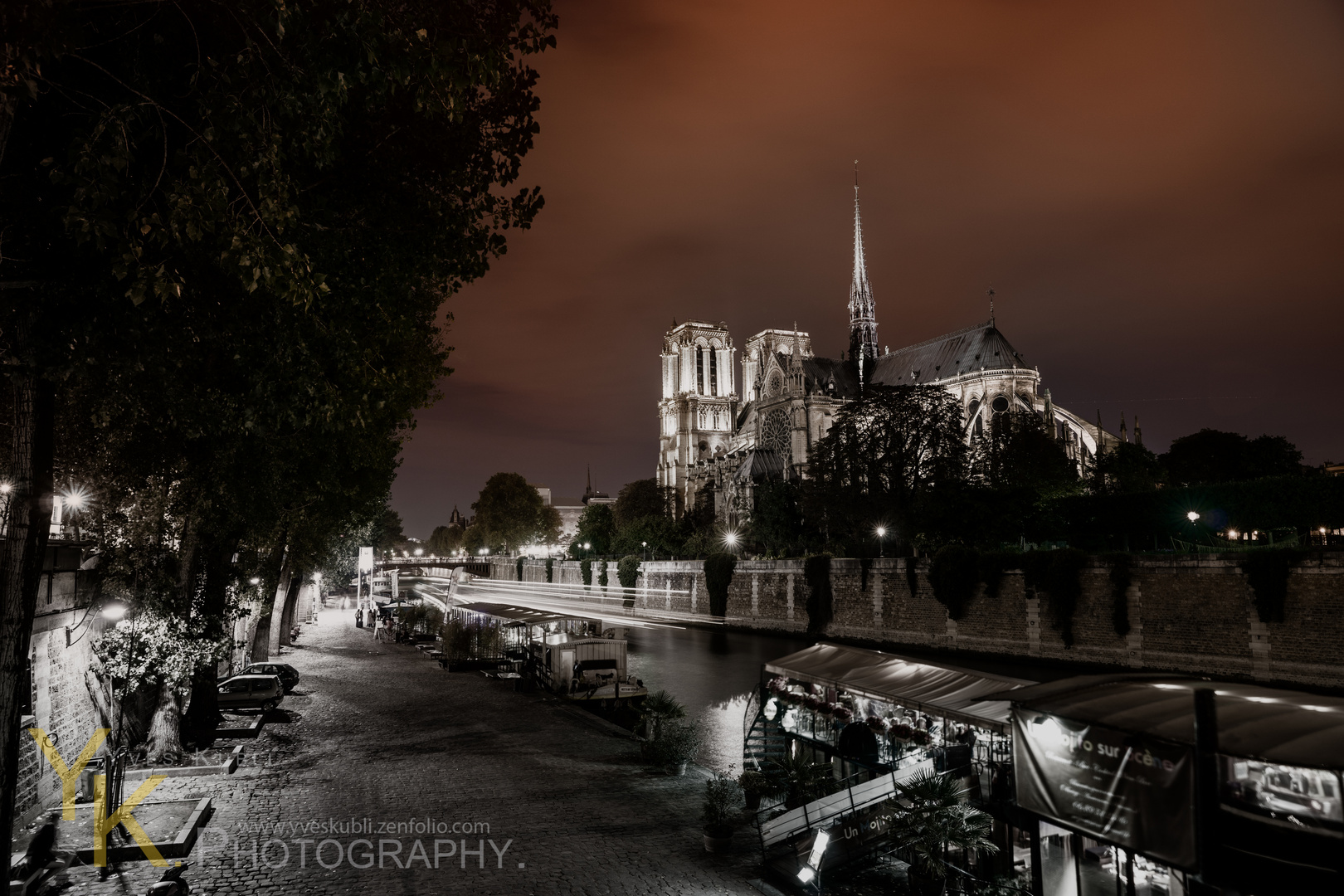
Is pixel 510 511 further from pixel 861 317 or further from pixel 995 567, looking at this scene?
pixel 995 567

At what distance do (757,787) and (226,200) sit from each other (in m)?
9.07

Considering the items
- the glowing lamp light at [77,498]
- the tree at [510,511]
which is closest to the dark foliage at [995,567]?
the glowing lamp light at [77,498]

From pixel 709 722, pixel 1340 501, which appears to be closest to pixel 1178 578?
pixel 1340 501

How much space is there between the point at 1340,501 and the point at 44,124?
37.5 meters

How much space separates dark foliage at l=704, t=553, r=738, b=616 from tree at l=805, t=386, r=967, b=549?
7.95m

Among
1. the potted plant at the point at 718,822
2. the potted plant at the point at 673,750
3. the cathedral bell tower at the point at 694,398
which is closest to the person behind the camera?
the potted plant at the point at 718,822

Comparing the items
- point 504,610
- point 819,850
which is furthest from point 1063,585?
point 504,610

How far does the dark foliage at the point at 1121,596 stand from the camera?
27812mm

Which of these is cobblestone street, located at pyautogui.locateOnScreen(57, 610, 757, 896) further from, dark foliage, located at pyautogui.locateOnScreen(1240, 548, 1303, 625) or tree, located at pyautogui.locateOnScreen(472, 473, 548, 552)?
tree, located at pyautogui.locateOnScreen(472, 473, 548, 552)

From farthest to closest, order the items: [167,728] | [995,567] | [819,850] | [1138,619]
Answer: [995,567]
[1138,619]
[167,728]
[819,850]

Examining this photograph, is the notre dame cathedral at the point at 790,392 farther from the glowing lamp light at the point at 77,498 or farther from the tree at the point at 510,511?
the glowing lamp light at the point at 77,498

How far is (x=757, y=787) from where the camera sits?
10.9 m

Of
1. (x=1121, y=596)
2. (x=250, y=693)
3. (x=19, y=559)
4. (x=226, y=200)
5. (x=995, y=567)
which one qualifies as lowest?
(x=250, y=693)

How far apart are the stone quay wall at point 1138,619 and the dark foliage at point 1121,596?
139 millimetres
